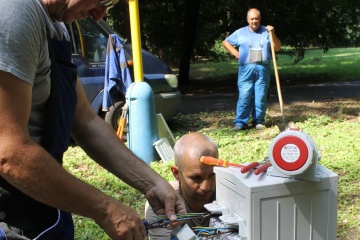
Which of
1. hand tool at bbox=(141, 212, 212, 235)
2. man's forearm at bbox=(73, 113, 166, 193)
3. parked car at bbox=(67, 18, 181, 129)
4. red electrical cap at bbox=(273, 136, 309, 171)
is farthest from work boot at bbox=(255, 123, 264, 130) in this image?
red electrical cap at bbox=(273, 136, 309, 171)

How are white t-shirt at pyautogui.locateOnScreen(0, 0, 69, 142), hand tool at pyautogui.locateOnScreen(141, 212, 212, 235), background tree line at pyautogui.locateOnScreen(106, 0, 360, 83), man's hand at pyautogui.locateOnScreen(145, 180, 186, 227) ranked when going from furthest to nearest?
background tree line at pyautogui.locateOnScreen(106, 0, 360, 83), man's hand at pyautogui.locateOnScreen(145, 180, 186, 227), hand tool at pyautogui.locateOnScreen(141, 212, 212, 235), white t-shirt at pyautogui.locateOnScreen(0, 0, 69, 142)

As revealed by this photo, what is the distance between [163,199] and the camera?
194 cm

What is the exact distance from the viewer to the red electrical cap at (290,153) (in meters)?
1.42

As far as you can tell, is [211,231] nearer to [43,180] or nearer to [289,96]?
[43,180]

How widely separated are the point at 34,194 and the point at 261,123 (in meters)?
6.77

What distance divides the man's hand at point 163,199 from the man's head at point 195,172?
56cm

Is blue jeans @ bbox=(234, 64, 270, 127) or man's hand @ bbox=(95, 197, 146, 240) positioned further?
blue jeans @ bbox=(234, 64, 270, 127)

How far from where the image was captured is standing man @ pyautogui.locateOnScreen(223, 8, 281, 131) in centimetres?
764

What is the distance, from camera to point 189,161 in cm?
257

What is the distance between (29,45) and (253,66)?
6.47 m

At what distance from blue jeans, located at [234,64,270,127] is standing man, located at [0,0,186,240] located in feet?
19.3

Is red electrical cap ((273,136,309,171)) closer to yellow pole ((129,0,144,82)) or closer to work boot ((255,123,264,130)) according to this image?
yellow pole ((129,0,144,82))

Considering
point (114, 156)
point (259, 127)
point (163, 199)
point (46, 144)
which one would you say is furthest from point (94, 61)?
point (46, 144)

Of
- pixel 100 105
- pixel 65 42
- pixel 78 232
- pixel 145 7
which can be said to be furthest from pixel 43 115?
pixel 145 7
